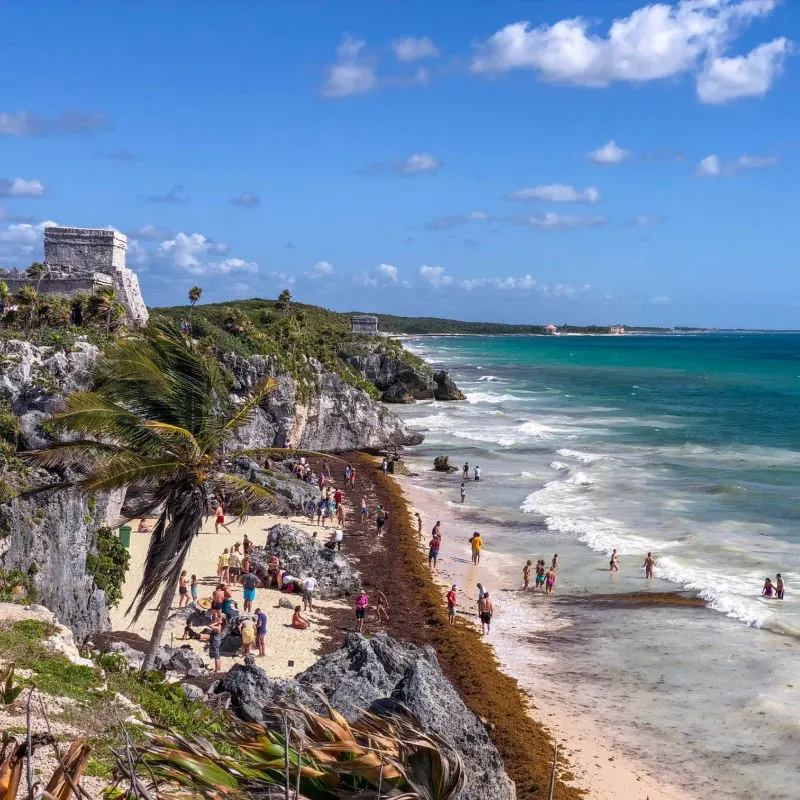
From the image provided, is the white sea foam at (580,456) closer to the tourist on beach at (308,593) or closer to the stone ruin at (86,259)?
the stone ruin at (86,259)

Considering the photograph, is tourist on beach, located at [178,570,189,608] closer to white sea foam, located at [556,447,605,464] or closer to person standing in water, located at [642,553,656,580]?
person standing in water, located at [642,553,656,580]

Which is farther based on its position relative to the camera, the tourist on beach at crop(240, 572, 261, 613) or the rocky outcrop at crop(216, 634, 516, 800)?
the tourist on beach at crop(240, 572, 261, 613)

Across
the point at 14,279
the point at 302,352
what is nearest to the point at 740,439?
the point at 302,352

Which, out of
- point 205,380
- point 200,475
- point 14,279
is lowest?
point 200,475

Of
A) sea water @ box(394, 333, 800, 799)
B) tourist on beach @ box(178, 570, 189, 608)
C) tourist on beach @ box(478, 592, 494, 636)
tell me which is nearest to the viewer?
sea water @ box(394, 333, 800, 799)

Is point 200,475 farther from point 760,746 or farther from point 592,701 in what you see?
point 760,746

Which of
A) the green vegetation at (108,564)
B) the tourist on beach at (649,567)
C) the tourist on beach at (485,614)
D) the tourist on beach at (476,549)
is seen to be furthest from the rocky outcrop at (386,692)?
the tourist on beach at (649,567)

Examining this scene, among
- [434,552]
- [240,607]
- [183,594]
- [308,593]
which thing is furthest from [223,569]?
[434,552]

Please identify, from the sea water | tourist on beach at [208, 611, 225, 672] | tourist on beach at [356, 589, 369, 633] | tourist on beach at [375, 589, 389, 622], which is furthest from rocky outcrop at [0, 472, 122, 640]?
the sea water
